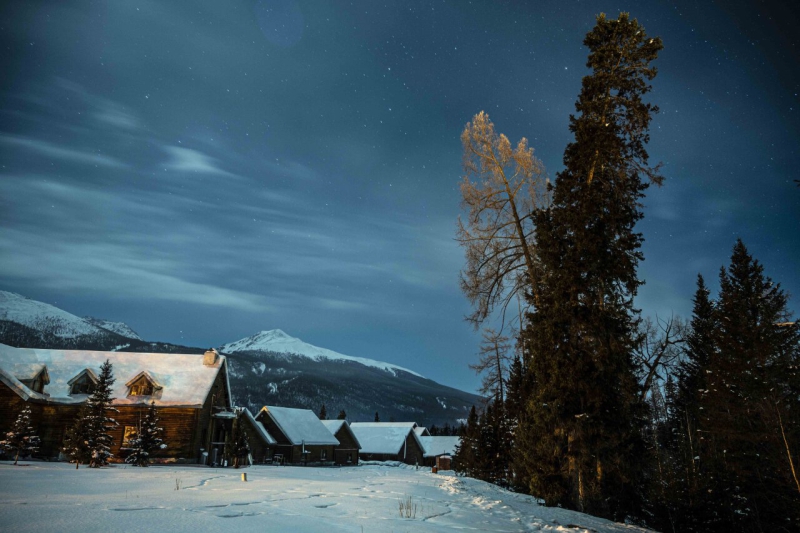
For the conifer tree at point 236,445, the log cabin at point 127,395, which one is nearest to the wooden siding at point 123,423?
the log cabin at point 127,395

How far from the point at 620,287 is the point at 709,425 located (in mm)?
13456

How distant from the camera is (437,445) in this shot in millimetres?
93750

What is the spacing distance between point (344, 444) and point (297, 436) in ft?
46.4

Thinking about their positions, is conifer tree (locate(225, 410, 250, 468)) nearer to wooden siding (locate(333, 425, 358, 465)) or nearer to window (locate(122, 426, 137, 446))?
window (locate(122, 426, 137, 446))

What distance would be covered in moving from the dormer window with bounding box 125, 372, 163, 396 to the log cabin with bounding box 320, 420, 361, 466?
34.3m

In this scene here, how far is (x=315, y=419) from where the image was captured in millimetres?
60750

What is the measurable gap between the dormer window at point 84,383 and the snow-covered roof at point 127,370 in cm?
27

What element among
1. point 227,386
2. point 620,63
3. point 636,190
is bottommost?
point 227,386

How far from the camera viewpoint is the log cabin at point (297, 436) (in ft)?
171

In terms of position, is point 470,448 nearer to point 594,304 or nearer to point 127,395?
point 594,304

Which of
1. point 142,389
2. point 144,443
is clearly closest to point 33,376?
point 142,389

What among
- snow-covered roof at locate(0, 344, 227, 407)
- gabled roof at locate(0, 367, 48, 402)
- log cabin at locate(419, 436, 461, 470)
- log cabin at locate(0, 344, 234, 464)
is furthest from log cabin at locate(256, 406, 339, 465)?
log cabin at locate(419, 436, 461, 470)

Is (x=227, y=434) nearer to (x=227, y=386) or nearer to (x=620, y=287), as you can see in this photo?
(x=227, y=386)

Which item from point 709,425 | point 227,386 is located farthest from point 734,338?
point 227,386
